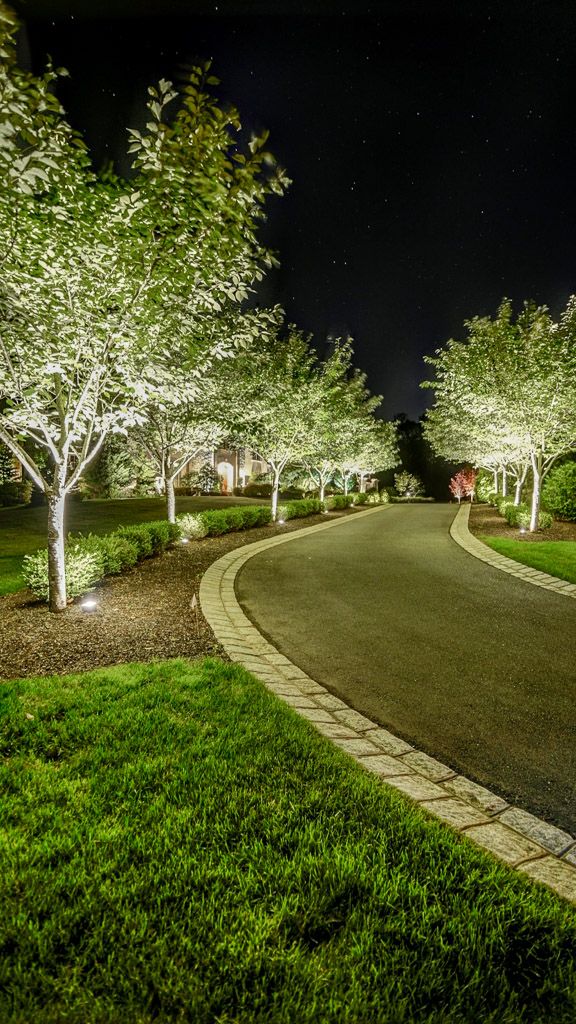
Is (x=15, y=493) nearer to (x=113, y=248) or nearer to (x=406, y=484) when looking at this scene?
(x=113, y=248)

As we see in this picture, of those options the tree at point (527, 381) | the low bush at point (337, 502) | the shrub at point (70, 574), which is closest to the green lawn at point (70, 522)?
the shrub at point (70, 574)

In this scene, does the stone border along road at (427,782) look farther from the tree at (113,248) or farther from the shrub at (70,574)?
the tree at (113,248)

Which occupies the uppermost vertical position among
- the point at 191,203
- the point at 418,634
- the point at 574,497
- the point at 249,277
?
the point at 191,203

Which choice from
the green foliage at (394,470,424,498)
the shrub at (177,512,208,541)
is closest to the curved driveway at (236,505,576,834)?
the shrub at (177,512,208,541)

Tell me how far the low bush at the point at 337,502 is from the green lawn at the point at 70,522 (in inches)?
288

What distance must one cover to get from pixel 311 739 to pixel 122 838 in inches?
55.2

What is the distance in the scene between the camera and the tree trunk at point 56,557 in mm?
6145

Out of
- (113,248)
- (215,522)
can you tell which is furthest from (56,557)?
(215,522)

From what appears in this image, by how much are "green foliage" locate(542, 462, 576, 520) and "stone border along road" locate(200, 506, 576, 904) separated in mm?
16461

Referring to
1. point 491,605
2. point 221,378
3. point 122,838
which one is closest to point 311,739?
point 122,838

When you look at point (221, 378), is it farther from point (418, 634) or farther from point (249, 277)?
point (418, 634)

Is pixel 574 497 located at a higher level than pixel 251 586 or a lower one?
higher

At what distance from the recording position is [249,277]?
5555 millimetres

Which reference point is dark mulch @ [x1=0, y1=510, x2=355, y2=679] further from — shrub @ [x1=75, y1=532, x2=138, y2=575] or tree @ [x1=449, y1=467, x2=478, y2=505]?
tree @ [x1=449, y1=467, x2=478, y2=505]
